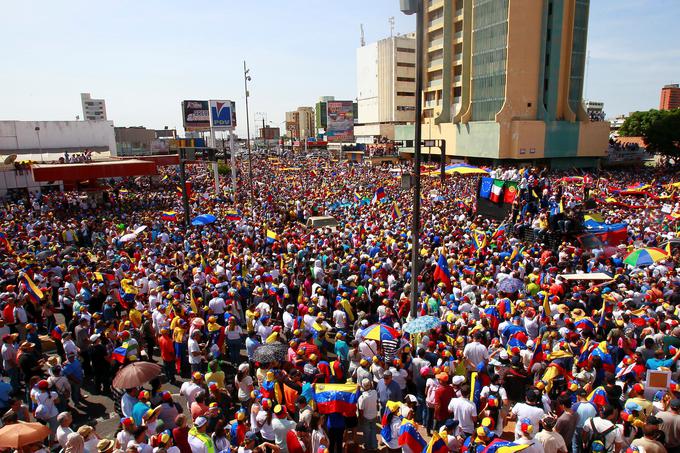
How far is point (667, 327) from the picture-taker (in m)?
8.58

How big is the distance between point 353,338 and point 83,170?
28.1 metres

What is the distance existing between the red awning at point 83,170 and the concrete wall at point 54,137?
29569 mm

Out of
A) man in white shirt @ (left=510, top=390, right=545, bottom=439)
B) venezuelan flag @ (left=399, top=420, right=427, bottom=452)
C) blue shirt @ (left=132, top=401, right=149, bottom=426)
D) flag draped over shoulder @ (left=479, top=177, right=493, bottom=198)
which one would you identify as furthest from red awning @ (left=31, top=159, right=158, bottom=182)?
man in white shirt @ (left=510, top=390, right=545, bottom=439)

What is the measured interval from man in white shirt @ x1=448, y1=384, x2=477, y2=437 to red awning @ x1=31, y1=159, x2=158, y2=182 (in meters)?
31.4

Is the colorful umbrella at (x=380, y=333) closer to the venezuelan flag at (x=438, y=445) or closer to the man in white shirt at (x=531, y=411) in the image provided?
the man in white shirt at (x=531, y=411)

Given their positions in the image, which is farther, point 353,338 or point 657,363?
point 353,338

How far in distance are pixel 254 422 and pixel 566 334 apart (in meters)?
5.56

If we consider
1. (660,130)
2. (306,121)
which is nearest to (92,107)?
(306,121)

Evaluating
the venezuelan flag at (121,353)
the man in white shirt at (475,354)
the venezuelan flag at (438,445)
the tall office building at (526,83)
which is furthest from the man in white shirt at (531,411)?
the tall office building at (526,83)

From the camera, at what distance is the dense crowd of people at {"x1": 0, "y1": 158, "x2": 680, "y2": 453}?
19.2ft

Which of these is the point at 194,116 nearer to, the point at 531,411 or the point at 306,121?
the point at 531,411

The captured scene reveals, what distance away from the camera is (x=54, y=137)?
5794cm

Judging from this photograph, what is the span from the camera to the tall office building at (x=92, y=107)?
586 ft

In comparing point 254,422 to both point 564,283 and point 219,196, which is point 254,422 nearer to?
point 564,283
